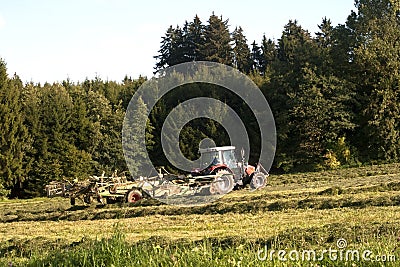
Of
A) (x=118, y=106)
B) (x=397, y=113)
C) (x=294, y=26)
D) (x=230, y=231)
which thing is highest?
(x=294, y=26)

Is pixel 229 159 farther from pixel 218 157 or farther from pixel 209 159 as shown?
pixel 209 159

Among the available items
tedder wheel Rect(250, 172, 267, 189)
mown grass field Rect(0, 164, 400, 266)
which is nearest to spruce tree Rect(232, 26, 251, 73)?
tedder wheel Rect(250, 172, 267, 189)

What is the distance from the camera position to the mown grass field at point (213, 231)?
6.10 meters

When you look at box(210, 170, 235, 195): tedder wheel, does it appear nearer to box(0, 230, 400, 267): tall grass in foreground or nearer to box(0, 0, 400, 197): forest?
box(0, 230, 400, 267): tall grass in foreground

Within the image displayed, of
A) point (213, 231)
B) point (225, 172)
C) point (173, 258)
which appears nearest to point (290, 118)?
point (225, 172)

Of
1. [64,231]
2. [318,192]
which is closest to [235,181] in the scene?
[318,192]

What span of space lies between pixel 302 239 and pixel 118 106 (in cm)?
3168

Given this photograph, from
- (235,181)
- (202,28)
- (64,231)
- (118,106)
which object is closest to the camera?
(64,231)

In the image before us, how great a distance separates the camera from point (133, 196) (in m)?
18.4

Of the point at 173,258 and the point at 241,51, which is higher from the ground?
the point at 241,51

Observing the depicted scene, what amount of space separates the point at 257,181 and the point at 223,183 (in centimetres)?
213

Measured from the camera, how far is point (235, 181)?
67.6 feet

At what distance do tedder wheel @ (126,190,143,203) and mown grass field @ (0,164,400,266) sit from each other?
2.31 feet

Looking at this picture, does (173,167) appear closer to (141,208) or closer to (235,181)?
(235,181)
